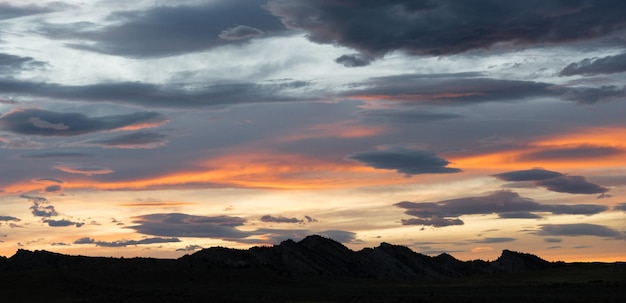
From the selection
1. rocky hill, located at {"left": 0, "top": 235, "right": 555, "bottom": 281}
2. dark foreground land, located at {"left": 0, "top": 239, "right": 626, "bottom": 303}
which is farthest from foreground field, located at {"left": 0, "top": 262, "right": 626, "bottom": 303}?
Answer: rocky hill, located at {"left": 0, "top": 235, "right": 555, "bottom": 281}

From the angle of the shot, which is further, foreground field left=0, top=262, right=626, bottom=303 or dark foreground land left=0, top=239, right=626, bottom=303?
dark foreground land left=0, top=239, right=626, bottom=303

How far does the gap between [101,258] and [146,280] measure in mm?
21989

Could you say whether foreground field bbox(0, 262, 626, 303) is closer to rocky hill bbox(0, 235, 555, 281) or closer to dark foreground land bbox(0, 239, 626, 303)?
dark foreground land bbox(0, 239, 626, 303)

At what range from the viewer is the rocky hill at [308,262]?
11881 cm

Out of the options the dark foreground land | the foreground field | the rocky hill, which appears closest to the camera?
the foreground field

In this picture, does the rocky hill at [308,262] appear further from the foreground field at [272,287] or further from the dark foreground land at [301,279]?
the foreground field at [272,287]

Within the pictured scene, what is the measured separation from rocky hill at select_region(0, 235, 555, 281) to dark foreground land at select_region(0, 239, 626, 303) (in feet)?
0.70

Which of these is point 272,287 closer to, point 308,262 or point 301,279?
point 301,279

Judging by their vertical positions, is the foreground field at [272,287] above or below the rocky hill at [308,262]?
below

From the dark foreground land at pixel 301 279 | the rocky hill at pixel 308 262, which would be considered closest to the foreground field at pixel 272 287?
the dark foreground land at pixel 301 279

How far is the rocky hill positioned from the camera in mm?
118812

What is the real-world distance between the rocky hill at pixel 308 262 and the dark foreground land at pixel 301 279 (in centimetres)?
21

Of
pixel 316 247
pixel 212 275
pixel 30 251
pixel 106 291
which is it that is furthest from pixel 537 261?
pixel 106 291

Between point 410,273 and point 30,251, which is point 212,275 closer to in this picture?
point 30,251
